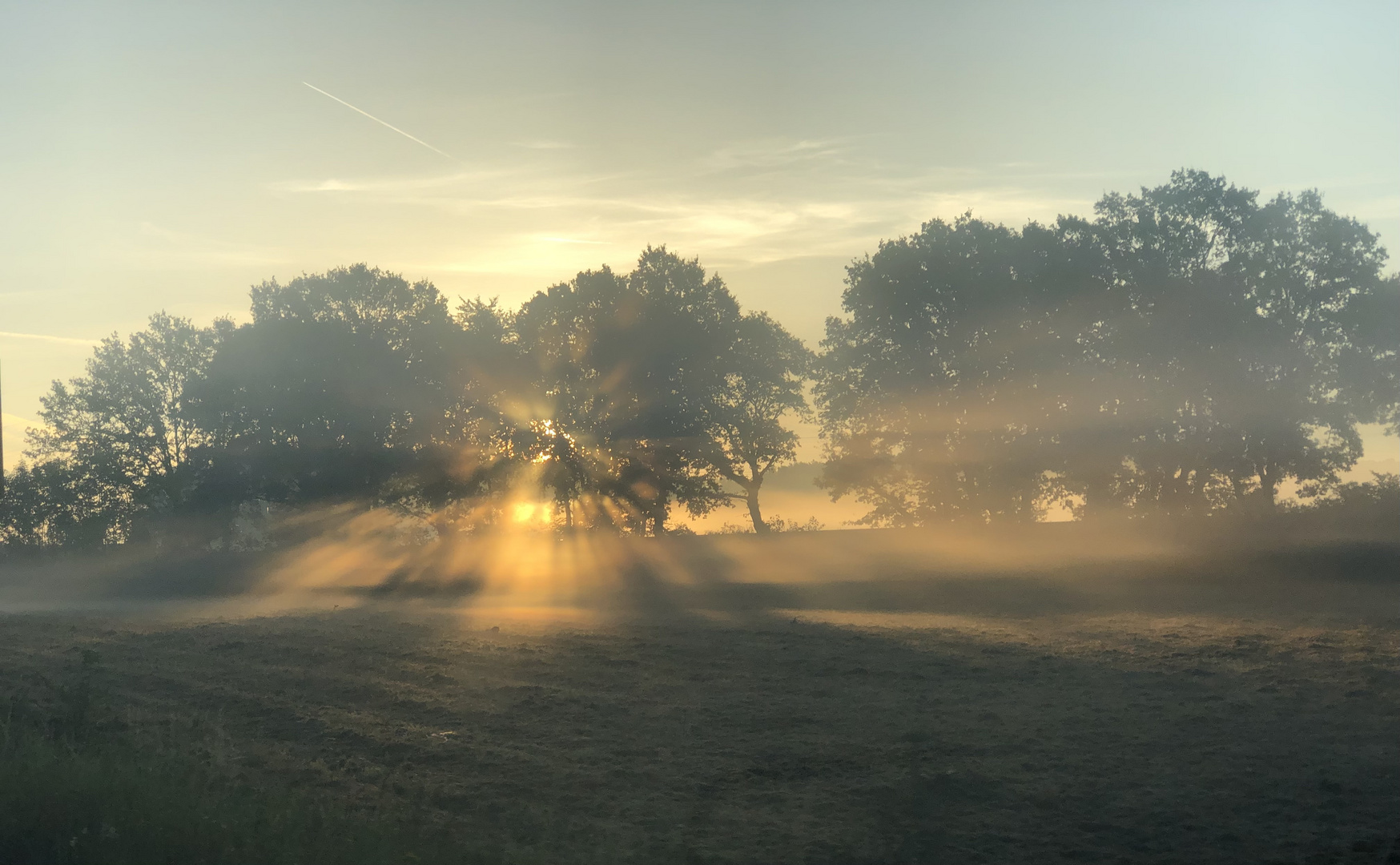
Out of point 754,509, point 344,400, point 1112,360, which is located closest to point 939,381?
point 1112,360

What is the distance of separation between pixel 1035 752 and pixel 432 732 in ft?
22.0

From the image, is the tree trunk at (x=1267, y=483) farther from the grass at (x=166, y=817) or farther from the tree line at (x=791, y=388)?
the grass at (x=166, y=817)

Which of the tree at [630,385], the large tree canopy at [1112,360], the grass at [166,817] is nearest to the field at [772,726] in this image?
the grass at [166,817]

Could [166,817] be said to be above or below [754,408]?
below

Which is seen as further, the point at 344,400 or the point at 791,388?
the point at 791,388

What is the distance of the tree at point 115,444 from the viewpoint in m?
49.0

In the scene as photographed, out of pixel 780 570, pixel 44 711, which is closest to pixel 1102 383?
pixel 780 570

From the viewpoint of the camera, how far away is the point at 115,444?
49.3m

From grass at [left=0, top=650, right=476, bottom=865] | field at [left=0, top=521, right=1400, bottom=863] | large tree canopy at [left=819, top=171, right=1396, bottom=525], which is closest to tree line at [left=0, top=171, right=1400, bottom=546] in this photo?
large tree canopy at [left=819, top=171, right=1396, bottom=525]

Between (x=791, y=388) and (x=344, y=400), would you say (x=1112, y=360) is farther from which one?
(x=344, y=400)

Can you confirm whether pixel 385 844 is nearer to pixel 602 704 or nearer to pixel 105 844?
pixel 105 844

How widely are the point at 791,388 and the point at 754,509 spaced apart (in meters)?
6.17

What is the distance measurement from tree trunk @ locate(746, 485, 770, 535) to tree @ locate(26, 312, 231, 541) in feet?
85.5

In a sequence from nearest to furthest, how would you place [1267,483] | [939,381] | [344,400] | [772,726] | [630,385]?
[772,726], [1267,483], [939,381], [344,400], [630,385]
